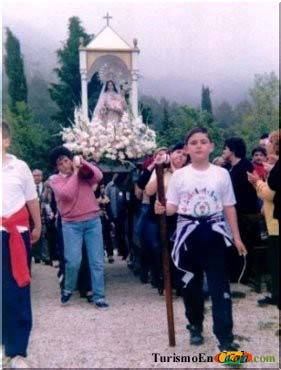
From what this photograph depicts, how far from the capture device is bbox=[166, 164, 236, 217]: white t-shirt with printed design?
436cm

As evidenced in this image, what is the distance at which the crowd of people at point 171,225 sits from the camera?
420 cm

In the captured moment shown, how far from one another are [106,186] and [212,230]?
17.1 ft

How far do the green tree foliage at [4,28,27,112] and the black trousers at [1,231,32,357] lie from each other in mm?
35351

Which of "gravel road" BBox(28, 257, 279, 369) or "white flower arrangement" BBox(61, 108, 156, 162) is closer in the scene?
"gravel road" BBox(28, 257, 279, 369)

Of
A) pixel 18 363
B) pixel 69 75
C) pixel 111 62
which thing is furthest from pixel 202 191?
pixel 69 75

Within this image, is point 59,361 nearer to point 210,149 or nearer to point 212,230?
point 212,230

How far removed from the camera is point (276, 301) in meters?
5.62

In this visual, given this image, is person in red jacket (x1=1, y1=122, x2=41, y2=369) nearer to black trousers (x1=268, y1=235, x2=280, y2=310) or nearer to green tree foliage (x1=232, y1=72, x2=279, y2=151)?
black trousers (x1=268, y1=235, x2=280, y2=310)

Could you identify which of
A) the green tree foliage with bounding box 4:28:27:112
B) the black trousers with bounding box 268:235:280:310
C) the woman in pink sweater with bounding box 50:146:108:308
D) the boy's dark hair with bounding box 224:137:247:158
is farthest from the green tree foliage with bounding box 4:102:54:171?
the black trousers with bounding box 268:235:280:310

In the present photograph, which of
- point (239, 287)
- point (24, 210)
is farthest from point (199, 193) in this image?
point (239, 287)

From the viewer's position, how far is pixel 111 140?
701 centimetres

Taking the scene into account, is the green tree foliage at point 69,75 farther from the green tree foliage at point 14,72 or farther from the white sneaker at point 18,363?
the white sneaker at point 18,363

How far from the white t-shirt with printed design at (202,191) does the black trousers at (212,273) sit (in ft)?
0.47

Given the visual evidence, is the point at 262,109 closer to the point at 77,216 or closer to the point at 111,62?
the point at 111,62
